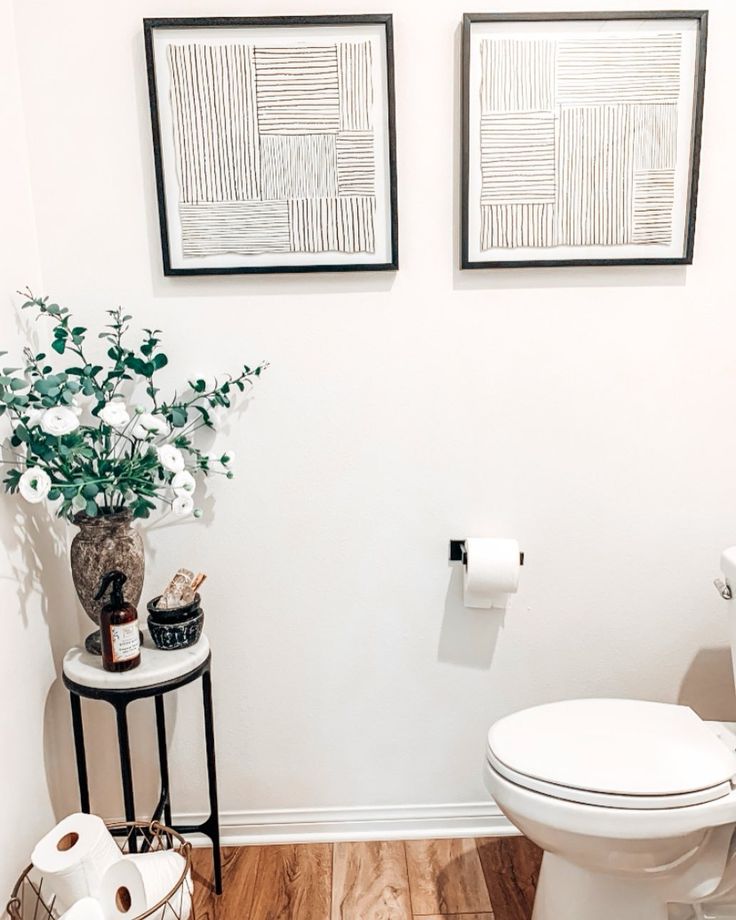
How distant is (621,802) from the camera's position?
132cm

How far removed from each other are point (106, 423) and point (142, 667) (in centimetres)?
48

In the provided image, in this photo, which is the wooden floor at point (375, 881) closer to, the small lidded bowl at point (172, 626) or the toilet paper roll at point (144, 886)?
the toilet paper roll at point (144, 886)

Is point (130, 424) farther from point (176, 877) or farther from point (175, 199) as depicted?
point (176, 877)

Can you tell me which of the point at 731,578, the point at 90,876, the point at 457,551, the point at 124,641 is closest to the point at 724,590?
the point at 731,578

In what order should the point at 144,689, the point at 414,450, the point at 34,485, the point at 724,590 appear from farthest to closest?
the point at 414,450
the point at 724,590
the point at 144,689
the point at 34,485

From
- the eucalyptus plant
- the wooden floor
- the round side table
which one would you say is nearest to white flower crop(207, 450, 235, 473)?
the eucalyptus plant

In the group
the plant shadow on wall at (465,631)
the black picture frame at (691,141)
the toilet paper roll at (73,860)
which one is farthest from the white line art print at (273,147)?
the toilet paper roll at (73,860)

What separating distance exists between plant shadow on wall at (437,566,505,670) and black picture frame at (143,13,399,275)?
0.75 metres

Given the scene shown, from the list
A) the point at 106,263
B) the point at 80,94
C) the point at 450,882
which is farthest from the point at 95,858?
the point at 80,94

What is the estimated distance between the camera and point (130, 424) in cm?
170

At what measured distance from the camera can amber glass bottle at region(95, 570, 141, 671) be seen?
148 cm

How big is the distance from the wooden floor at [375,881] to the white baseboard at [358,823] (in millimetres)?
21

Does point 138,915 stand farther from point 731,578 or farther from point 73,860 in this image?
point 731,578

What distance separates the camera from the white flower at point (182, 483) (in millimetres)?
1538
